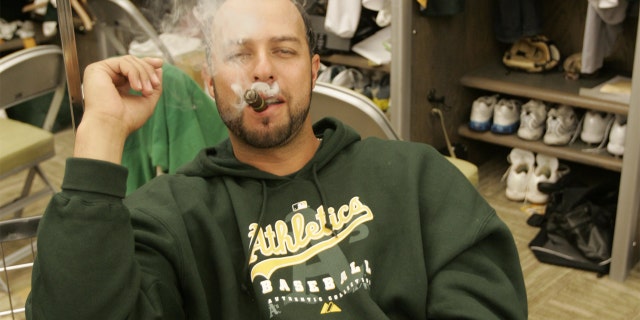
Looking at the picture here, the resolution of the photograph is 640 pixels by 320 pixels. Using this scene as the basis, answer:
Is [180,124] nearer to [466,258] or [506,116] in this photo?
[466,258]

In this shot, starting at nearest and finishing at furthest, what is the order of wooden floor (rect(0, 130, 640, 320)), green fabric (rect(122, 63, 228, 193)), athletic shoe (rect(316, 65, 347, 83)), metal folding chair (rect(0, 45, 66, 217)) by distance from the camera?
green fabric (rect(122, 63, 228, 193))
wooden floor (rect(0, 130, 640, 320))
metal folding chair (rect(0, 45, 66, 217))
athletic shoe (rect(316, 65, 347, 83))

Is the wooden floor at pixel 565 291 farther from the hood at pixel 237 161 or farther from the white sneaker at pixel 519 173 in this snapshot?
the hood at pixel 237 161

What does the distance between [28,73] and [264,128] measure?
1871mm

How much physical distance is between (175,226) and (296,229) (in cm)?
21

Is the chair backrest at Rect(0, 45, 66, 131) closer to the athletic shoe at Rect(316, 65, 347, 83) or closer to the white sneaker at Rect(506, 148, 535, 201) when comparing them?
the athletic shoe at Rect(316, 65, 347, 83)

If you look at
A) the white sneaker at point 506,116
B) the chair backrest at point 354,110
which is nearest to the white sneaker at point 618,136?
the white sneaker at point 506,116

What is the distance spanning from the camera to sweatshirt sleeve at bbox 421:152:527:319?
1.28m

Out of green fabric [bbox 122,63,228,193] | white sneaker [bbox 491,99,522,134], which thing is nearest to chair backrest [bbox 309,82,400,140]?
green fabric [bbox 122,63,228,193]

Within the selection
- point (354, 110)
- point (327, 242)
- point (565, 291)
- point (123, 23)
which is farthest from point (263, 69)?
point (565, 291)

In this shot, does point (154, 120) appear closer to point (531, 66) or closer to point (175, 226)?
point (175, 226)

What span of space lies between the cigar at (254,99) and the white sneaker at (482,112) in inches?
87.6

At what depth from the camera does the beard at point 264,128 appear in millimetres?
1327

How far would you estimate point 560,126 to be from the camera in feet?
10.3

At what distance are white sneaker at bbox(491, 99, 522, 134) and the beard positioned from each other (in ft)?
6.95
